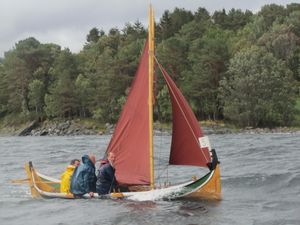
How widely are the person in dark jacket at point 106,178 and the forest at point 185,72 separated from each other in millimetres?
57531

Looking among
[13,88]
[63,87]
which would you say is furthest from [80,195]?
[13,88]

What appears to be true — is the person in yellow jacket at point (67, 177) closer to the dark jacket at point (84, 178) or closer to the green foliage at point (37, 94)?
the dark jacket at point (84, 178)

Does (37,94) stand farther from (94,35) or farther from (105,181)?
(105,181)

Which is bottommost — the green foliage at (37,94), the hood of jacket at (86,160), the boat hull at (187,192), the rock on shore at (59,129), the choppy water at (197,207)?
the rock on shore at (59,129)

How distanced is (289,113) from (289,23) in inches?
1248

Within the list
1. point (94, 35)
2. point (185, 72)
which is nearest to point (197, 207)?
point (185, 72)

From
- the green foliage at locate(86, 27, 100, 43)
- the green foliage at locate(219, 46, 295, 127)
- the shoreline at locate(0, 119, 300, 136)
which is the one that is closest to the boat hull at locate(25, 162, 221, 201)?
the shoreline at locate(0, 119, 300, 136)

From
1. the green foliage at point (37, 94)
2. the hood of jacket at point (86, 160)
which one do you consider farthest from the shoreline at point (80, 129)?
the hood of jacket at point (86, 160)

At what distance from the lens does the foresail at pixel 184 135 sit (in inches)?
837

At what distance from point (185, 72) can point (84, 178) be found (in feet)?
297

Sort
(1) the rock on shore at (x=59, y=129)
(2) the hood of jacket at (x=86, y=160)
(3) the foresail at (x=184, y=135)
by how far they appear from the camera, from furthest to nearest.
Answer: (1) the rock on shore at (x=59, y=129), (2) the hood of jacket at (x=86, y=160), (3) the foresail at (x=184, y=135)

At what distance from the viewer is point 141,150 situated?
22.7 meters

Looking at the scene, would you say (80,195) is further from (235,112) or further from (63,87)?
(63,87)

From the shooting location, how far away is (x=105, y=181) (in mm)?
23000
